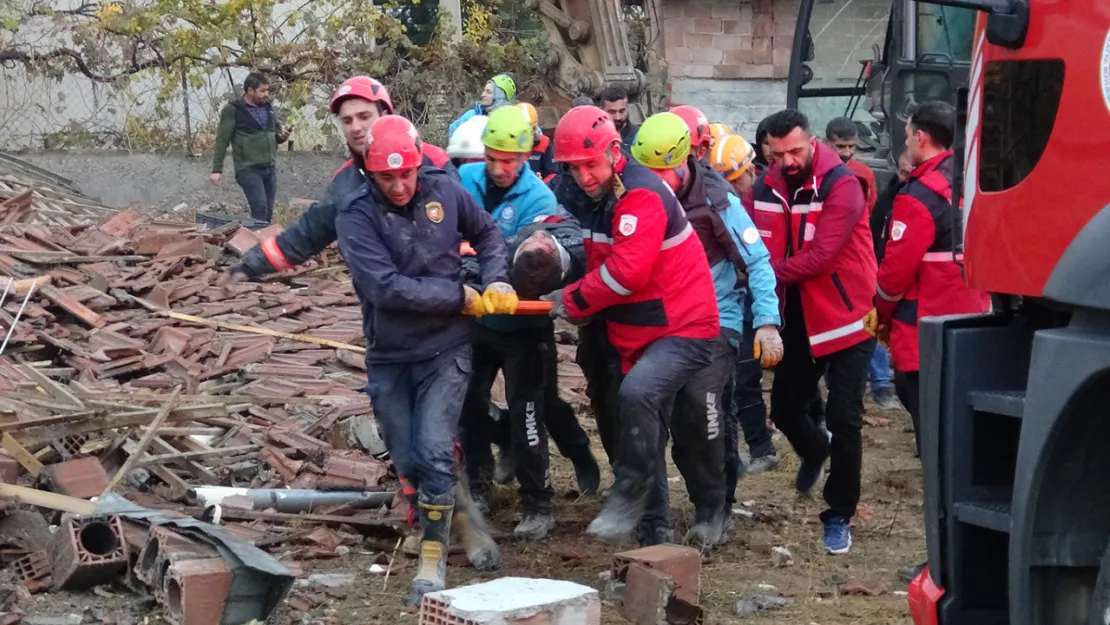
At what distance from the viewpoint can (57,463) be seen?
286 inches

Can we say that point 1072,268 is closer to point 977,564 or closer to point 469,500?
point 977,564

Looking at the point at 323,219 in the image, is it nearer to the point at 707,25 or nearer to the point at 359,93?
the point at 359,93

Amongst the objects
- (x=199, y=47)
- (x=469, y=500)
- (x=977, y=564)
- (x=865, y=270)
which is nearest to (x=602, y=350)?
(x=469, y=500)

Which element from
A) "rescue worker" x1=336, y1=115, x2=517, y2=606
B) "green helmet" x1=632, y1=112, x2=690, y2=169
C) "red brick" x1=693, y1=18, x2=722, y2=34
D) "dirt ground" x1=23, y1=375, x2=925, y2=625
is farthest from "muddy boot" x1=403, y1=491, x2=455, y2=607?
"red brick" x1=693, y1=18, x2=722, y2=34

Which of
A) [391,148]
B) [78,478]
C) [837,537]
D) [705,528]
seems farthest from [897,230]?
[78,478]

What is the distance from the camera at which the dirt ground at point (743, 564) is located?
605cm

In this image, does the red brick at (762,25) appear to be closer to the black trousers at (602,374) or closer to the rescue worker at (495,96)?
the rescue worker at (495,96)

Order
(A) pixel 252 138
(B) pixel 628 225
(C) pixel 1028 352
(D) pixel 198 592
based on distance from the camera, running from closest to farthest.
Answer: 1. (C) pixel 1028 352
2. (D) pixel 198 592
3. (B) pixel 628 225
4. (A) pixel 252 138

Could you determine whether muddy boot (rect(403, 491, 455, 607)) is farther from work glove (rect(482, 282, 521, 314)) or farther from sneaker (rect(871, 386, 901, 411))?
sneaker (rect(871, 386, 901, 411))

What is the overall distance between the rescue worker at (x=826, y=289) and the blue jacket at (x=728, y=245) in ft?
0.95

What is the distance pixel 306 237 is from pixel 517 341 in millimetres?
1264

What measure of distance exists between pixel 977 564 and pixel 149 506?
4540 mm

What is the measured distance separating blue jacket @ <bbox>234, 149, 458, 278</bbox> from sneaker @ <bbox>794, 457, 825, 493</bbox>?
2.94 meters

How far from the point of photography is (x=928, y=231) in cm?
642
